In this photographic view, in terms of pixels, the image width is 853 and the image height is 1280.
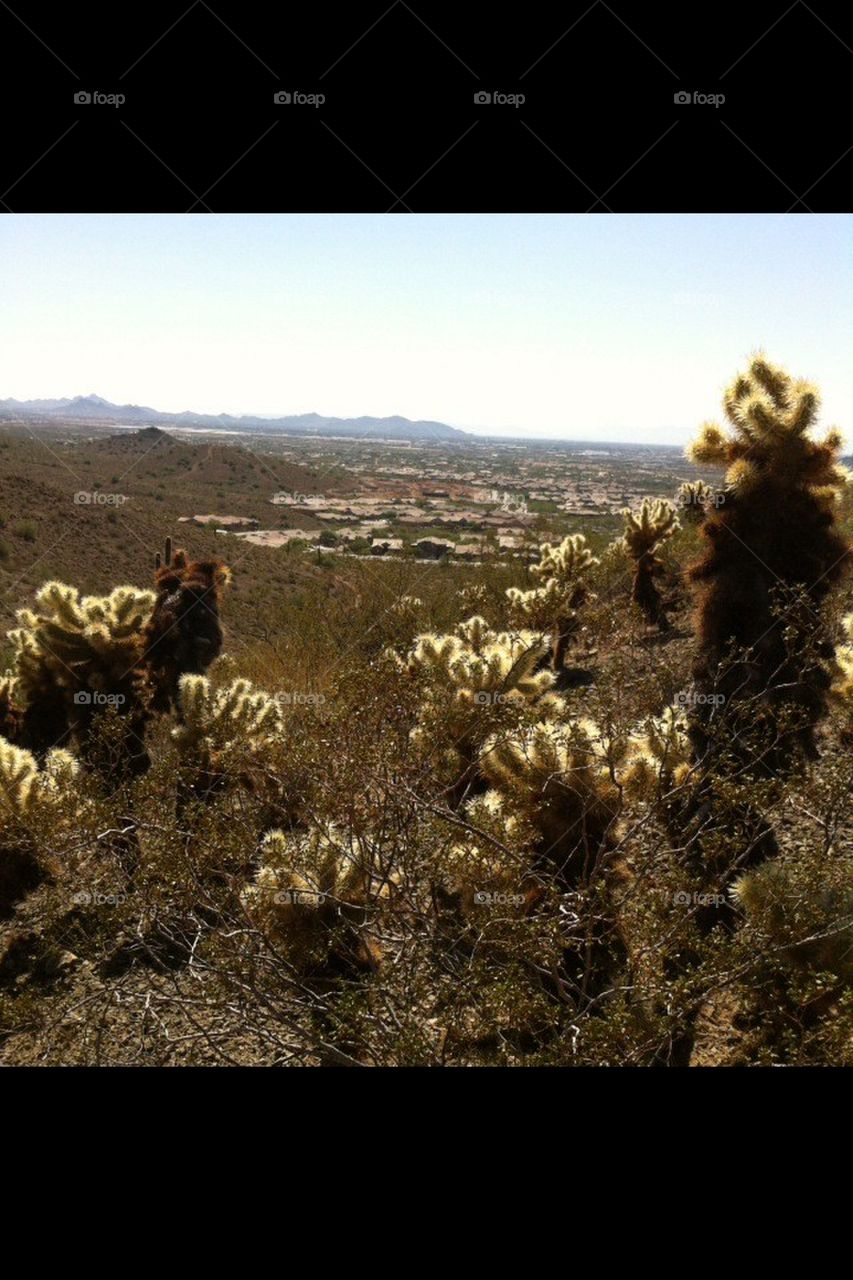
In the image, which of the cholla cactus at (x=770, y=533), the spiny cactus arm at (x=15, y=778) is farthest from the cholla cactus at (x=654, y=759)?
the spiny cactus arm at (x=15, y=778)

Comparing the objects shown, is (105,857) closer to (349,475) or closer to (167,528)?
(349,475)

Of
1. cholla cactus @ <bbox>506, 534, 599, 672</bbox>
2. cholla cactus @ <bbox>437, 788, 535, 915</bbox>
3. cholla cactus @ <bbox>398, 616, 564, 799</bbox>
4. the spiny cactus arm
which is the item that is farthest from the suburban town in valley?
cholla cactus @ <bbox>437, 788, 535, 915</bbox>

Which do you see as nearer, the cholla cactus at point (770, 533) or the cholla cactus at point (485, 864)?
the cholla cactus at point (485, 864)

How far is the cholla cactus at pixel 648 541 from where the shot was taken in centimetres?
579

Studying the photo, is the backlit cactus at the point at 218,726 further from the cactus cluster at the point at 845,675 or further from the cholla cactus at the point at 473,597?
the cactus cluster at the point at 845,675

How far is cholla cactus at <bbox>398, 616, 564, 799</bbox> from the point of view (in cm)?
287

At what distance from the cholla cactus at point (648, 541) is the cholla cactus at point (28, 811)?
3.99 meters

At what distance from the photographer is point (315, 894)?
251 cm

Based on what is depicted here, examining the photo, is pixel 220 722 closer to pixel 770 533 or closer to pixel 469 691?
pixel 469 691

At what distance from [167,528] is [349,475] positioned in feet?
5.88

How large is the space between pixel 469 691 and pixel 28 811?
1.75 meters
